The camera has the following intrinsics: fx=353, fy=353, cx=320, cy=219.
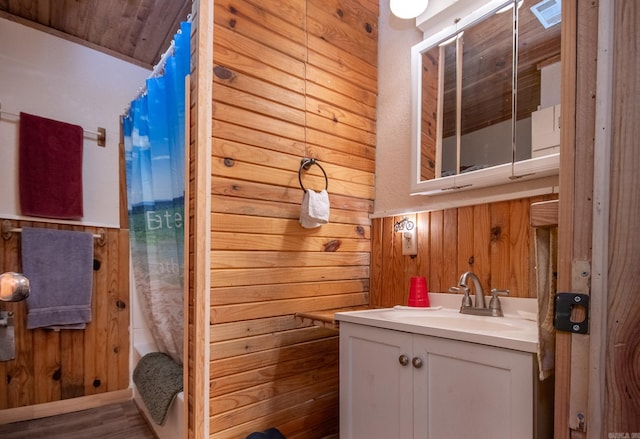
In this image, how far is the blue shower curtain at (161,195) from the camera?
1.84 metres

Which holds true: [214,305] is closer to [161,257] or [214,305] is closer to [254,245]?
[254,245]

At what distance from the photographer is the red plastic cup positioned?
1.74 metres

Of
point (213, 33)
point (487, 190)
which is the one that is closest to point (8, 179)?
point (213, 33)

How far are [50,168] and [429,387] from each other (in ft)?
8.21

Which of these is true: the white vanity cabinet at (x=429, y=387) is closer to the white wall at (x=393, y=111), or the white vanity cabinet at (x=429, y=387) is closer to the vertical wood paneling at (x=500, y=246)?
the vertical wood paneling at (x=500, y=246)

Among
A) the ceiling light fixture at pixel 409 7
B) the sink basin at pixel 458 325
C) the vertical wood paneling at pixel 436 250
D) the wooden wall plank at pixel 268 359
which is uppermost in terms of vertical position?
the ceiling light fixture at pixel 409 7

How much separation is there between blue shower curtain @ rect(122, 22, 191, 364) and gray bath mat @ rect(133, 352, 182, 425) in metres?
0.07

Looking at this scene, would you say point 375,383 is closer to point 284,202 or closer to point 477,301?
point 477,301

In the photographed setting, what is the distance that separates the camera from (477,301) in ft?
4.98

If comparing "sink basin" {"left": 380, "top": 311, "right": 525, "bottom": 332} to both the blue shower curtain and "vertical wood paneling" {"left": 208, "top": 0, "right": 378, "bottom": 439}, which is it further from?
the blue shower curtain

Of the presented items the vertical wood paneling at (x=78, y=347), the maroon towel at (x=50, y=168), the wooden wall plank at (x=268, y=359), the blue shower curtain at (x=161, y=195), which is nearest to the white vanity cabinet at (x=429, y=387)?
the wooden wall plank at (x=268, y=359)

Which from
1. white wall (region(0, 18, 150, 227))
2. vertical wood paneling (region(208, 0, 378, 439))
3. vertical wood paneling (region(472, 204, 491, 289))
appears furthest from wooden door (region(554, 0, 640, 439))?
white wall (region(0, 18, 150, 227))

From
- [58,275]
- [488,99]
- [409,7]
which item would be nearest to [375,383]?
[488,99]

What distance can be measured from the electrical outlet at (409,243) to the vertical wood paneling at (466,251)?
2 centimetres
